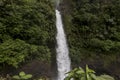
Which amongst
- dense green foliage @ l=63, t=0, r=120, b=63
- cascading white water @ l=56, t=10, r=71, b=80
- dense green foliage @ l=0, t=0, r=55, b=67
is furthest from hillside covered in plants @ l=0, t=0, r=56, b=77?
dense green foliage @ l=63, t=0, r=120, b=63

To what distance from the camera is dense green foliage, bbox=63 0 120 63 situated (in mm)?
12352

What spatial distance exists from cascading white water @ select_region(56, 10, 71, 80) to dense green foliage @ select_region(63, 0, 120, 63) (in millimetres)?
347

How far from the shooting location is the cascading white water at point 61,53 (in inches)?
457

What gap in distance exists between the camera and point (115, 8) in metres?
13.4

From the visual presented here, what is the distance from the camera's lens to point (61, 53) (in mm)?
12102

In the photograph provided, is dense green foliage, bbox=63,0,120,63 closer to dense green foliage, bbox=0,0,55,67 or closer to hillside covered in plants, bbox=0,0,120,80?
hillside covered in plants, bbox=0,0,120,80

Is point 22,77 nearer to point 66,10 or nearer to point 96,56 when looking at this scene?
point 96,56

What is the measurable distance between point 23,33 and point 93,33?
4.71 metres

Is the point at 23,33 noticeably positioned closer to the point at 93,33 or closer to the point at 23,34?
the point at 23,34

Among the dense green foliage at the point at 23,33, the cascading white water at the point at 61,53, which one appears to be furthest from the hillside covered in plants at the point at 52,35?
the cascading white water at the point at 61,53

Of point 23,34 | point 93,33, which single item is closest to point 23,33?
point 23,34

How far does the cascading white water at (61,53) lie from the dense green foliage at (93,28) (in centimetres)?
35

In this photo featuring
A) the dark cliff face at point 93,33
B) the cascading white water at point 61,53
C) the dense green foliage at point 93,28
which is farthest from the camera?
the dense green foliage at point 93,28

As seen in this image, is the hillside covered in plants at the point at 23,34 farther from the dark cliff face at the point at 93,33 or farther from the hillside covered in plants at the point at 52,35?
the dark cliff face at the point at 93,33
